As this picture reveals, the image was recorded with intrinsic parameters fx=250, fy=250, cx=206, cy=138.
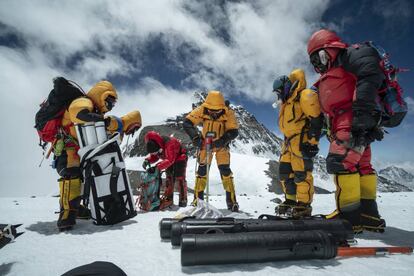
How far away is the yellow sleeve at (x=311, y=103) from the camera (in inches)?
141

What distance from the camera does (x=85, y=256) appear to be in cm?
225

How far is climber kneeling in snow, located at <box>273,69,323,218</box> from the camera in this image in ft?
12.2

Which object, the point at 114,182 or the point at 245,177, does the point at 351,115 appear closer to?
the point at 114,182

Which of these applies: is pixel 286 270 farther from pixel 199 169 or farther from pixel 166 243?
pixel 199 169

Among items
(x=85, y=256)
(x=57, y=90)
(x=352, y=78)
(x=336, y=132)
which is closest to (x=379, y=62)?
(x=352, y=78)

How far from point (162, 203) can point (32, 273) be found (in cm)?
354

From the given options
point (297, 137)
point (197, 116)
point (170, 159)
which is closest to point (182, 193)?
point (170, 159)

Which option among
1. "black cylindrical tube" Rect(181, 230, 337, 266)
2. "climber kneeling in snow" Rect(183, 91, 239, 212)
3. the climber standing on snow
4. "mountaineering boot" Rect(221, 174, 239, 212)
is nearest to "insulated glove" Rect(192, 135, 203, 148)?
"climber kneeling in snow" Rect(183, 91, 239, 212)

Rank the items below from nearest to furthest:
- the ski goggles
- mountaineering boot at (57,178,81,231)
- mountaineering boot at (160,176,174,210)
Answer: the ski goggles
mountaineering boot at (57,178,81,231)
mountaineering boot at (160,176,174,210)

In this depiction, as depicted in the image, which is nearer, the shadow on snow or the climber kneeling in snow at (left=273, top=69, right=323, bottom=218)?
the shadow on snow

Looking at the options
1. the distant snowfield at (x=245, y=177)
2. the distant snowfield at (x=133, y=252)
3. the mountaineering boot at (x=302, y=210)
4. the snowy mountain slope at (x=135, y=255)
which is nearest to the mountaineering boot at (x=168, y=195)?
the distant snowfield at (x=133, y=252)

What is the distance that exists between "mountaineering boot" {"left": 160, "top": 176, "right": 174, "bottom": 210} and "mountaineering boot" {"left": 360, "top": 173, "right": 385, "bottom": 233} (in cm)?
367

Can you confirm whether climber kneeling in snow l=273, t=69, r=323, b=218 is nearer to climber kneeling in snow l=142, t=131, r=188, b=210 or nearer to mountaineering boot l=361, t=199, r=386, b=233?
mountaineering boot l=361, t=199, r=386, b=233

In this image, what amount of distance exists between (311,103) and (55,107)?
3710 millimetres
